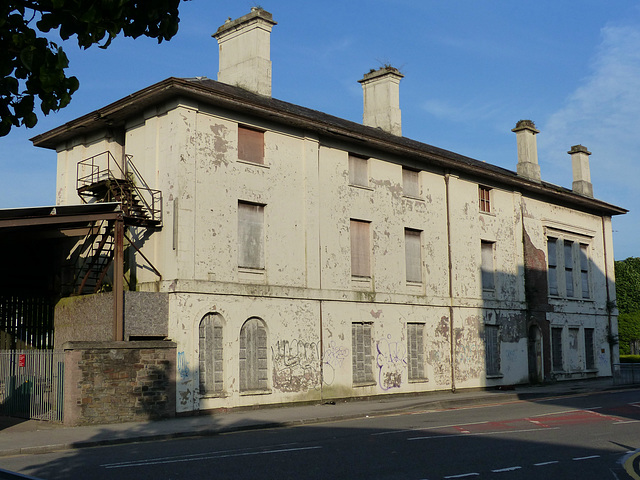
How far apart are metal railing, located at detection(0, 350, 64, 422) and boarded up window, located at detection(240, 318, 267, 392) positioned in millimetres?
5196

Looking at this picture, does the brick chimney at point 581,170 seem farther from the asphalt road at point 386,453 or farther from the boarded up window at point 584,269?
the asphalt road at point 386,453

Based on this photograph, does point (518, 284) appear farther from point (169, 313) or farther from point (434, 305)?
point (169, 313)

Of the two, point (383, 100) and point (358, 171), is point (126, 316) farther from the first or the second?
point (383, 100)

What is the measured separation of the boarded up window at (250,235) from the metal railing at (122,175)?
7.92ft

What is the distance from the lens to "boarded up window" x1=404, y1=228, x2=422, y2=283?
26.1 meters

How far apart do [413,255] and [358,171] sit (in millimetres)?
3935

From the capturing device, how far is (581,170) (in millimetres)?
38156

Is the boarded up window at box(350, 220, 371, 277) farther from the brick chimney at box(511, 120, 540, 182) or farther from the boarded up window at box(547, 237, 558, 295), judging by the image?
the brick chimney at box(511, 120, 540, 182)

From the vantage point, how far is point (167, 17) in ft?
16.1

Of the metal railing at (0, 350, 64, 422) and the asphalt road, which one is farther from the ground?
the metal railing at (0, 350, 64, 422)

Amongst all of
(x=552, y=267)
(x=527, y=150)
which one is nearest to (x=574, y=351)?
(x=552, y=267)

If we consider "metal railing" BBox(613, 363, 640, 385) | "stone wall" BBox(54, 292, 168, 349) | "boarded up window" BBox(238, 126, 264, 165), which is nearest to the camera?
"stone wall" BBox(54, 292, 168, 349)

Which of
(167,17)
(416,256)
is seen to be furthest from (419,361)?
(167,17)

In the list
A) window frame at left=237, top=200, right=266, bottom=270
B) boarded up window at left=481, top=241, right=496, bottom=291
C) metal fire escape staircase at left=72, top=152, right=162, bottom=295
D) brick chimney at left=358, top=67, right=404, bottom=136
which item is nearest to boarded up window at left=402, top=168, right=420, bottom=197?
brick chimney at left=358, top=67, right=404, bottom=136
